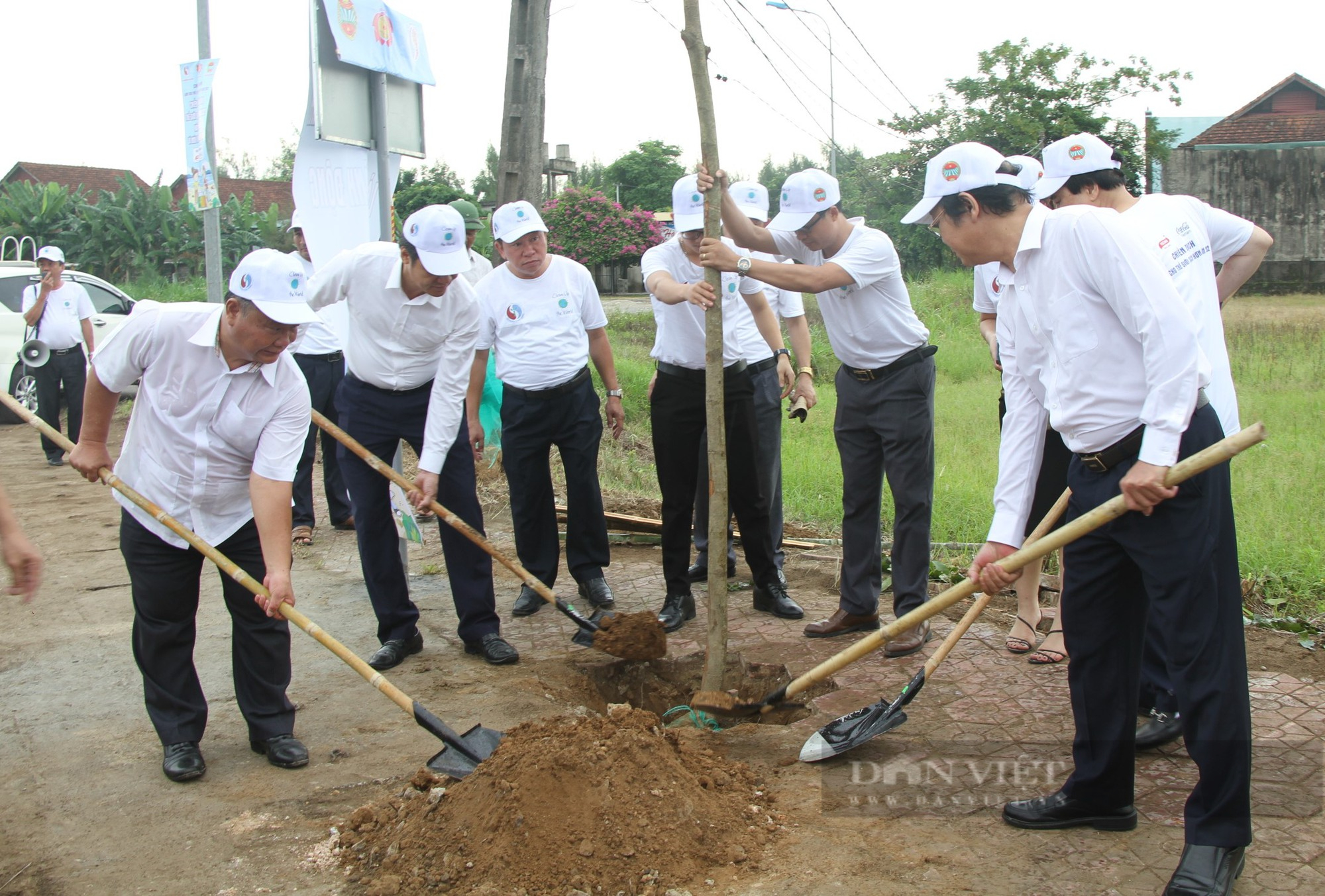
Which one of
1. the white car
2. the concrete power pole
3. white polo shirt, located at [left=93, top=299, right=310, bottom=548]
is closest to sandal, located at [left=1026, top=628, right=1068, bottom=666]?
white polo shirt, located at [left=93, top=299, right=310, bottom=548]

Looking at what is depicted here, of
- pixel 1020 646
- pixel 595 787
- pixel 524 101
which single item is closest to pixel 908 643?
pixel 1020 646

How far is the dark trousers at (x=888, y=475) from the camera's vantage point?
4.61 metres

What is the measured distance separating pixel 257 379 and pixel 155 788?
144cm

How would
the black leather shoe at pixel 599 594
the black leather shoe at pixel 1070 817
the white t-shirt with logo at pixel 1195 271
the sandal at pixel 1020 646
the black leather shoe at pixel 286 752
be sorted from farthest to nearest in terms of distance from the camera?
the black leather shoe at pixel 599 594 → the sandal at pixel 1020 646 → the black leather shoe at pixel 286 752 → the white t-shirt with logo at pixel 1195 271 → the black leather shoe at pixel 1070 817

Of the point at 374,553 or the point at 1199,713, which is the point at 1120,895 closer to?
the point at 1199,713

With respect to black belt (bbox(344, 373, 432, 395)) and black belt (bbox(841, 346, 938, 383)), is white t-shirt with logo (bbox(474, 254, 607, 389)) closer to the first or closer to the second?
black belt (bbox(344, 373, 432, 395))

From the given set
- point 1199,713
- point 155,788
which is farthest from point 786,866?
point 155,788

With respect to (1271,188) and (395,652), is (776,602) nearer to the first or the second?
(395,652)

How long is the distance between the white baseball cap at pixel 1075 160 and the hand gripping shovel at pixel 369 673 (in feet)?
9.43

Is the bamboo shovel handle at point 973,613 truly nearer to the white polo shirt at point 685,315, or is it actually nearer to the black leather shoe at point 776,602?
the black leather shoe at point 776,602

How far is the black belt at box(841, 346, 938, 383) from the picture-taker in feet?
15.1

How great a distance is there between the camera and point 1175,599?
2.67 meters

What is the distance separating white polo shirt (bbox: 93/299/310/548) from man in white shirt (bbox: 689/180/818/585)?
2277mm

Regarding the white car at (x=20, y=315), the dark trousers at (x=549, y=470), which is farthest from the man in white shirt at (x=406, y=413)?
the white car at (x=20, y=315)
